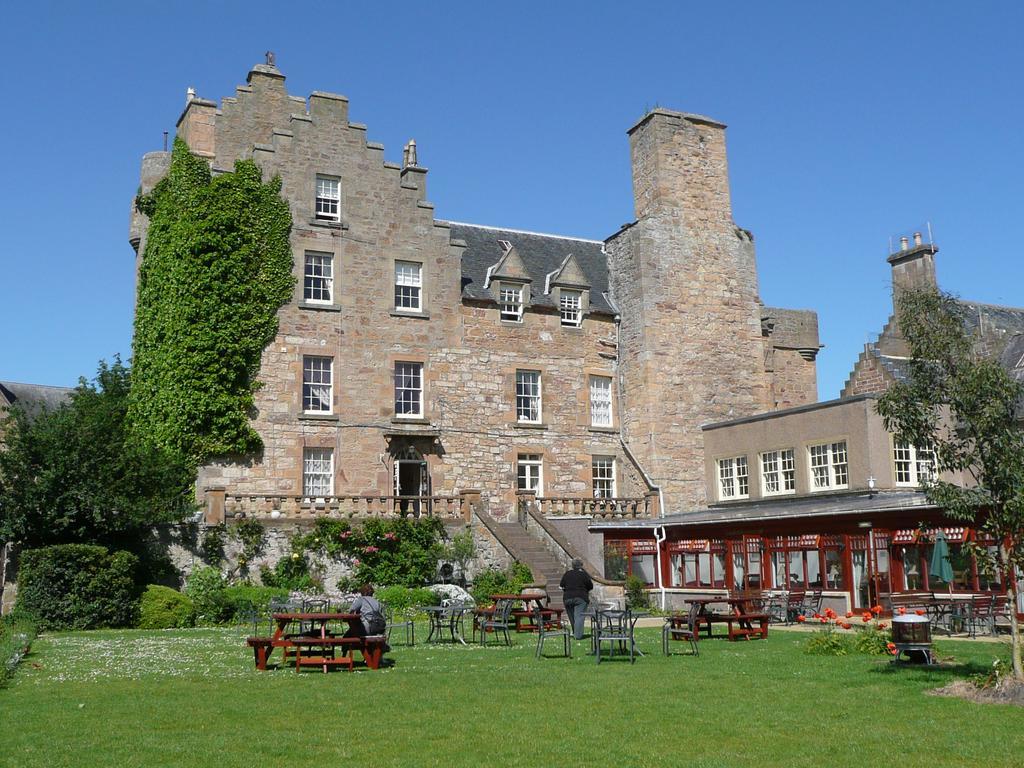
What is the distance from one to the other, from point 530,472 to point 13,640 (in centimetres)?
1932

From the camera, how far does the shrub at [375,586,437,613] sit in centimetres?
2739

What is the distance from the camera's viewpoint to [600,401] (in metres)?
37.1

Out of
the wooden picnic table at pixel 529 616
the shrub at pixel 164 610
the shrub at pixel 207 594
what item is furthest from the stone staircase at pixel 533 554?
the shrub at pixel 164 610

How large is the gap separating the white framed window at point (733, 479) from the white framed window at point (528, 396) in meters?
6.37

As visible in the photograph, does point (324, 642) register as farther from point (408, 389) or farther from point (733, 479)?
point (733, 479)

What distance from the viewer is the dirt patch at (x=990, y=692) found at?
39.2 ft

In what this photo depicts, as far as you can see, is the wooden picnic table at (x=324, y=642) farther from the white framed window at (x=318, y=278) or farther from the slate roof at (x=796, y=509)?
the white framed window at (x=318, y=278)

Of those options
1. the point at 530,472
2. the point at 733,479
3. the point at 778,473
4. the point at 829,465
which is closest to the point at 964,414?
the point at 829,465

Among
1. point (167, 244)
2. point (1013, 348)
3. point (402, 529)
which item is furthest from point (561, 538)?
point (1013, 348)

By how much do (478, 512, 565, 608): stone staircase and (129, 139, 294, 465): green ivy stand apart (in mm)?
7626

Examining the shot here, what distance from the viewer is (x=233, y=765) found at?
8.81 m

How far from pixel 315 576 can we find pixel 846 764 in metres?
22.3

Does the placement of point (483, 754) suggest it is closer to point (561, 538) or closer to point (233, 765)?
point (233, 765)

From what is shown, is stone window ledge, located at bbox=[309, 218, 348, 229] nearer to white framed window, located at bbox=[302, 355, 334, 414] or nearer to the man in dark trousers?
white framed window, located at bbox=[302, 355, 334, 414]
